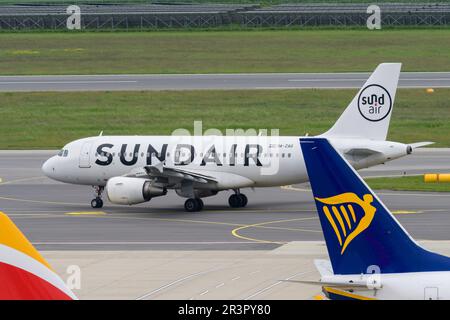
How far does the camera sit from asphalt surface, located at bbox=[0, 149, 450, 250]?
137 feet

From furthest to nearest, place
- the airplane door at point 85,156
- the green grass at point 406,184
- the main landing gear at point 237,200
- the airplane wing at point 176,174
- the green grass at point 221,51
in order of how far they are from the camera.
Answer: the green grass at point 221,51 → the green grass at point 406,184 → the airplane door at point 85,156 → the main landing gear at point 237,200 → the airplane wing at point 176,174

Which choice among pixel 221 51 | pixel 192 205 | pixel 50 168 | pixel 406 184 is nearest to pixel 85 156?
pixel 50 168

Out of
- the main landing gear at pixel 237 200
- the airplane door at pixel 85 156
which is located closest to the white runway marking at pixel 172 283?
the main landing gear at pixel 237 200

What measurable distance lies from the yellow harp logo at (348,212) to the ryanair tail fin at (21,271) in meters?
6.01

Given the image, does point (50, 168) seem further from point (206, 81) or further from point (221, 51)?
point (221, 51)

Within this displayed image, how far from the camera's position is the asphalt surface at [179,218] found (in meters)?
41.7

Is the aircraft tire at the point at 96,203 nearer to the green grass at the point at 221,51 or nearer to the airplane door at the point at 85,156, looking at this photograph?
the airplane door at the point at 85,156

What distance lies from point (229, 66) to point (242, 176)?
58.5 meters

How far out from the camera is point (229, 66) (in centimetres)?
10800

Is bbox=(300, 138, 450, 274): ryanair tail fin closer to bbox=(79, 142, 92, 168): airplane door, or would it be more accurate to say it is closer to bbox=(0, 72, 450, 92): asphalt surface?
bbox=(79, 142, 92, 168): airplane door

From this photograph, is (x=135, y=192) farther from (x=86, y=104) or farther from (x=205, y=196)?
(x=86, y=104)

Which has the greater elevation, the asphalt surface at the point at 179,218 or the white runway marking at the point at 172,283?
the asphalt surface at the point at 179,218

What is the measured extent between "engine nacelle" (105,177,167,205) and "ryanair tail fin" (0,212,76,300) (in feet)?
112

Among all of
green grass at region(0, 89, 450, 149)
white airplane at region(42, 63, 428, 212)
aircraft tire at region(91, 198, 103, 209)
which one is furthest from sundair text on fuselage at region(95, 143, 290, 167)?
green grass at region(0, 89, 450, 149)
